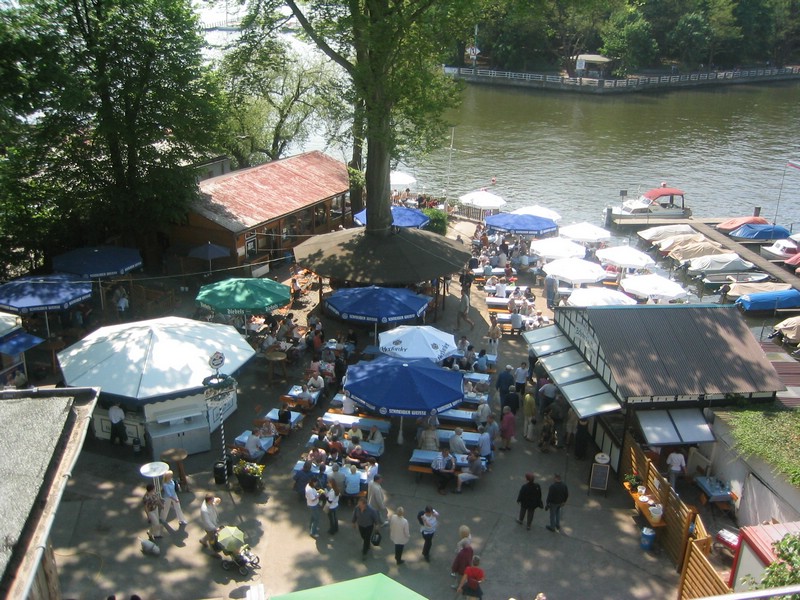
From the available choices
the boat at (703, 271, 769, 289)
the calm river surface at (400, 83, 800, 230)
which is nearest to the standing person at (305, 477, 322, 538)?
the boat at (703, 271, 769, 289)

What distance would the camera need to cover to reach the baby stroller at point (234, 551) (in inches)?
452

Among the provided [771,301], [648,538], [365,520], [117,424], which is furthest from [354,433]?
[771,301]

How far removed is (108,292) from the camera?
71.6 ft

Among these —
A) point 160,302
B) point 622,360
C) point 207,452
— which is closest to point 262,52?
point 160,302

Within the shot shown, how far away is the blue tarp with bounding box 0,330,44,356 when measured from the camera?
16.5 metres

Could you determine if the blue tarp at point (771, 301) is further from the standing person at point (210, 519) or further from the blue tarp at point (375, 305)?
the standing person at point (210, 519)

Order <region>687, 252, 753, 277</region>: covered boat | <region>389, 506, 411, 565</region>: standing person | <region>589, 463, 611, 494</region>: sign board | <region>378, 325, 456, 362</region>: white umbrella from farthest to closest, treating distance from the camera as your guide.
Result: 1. <region>687, 252, 753, 277</region>: covered boat
2. <region>378, 325, 456, 362</region>: white umbrella
3. <region>589, 463, 611, 494</region>: sign board
4. <region>389, 506, 411, 565</region>: standing person

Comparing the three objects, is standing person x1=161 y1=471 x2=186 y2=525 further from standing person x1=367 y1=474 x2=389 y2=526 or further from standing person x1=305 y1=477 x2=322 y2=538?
standing person x1=367 y1=474 x2=389 y2=526

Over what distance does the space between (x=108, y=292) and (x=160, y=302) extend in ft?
6.07

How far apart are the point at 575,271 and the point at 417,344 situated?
7963 mm

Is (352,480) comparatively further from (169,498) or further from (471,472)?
(169,498)

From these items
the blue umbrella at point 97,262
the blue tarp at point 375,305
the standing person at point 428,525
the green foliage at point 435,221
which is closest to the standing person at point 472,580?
the standing person at point 428,525

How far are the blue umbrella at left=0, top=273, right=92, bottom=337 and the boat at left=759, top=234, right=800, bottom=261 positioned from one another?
83.8ft

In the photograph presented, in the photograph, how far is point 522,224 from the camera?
27.2 meters
